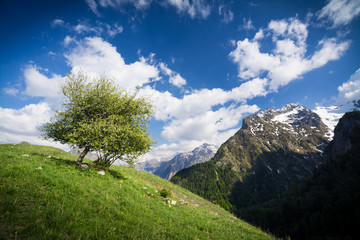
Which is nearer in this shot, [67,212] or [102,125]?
[67,212]

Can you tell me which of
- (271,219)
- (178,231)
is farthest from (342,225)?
(271,219)

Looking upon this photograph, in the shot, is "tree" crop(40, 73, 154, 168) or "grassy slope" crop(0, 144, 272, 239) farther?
"tree" crop(40, 73, 154, 168)

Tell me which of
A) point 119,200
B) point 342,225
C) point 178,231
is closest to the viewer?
point 342,225

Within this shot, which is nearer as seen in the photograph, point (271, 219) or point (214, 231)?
point (214, 231)

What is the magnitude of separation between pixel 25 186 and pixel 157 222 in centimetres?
978

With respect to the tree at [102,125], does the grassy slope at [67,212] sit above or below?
below

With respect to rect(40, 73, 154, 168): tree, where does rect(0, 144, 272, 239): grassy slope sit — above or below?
below

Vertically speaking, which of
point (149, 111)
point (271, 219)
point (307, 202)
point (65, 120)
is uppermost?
point (149, 111)

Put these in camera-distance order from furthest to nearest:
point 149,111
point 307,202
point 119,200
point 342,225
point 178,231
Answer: point 307,202
point 149,111
point 119,200
point 178,231
point 342,225

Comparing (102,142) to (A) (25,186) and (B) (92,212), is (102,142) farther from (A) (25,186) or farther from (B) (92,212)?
(B) (92,212)

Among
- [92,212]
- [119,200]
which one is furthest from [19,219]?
[119,200]

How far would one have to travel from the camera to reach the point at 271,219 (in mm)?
176250

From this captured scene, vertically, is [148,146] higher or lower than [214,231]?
higher

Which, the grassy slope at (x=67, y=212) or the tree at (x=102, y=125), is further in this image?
the tree at (x=102, y=125)
